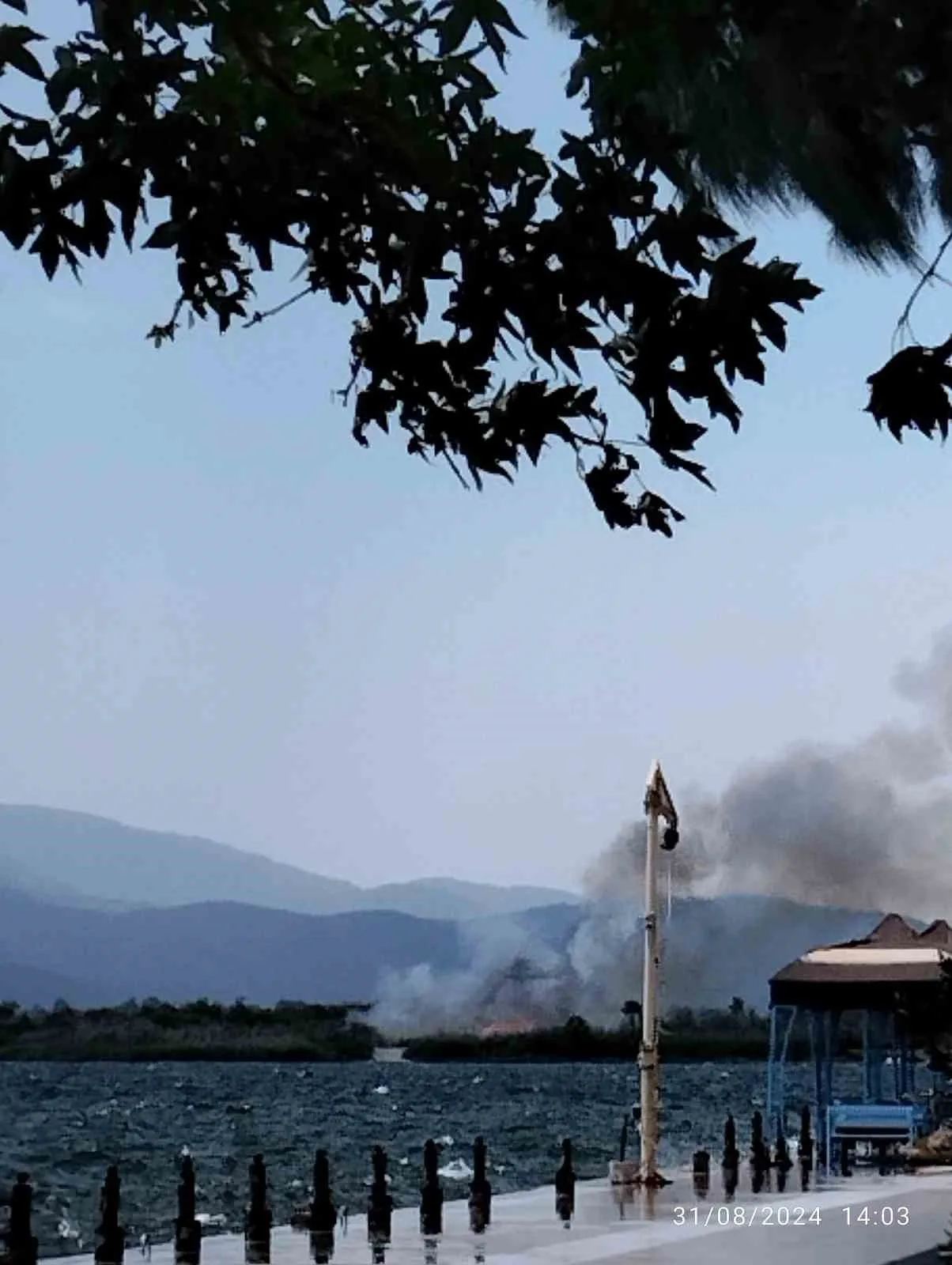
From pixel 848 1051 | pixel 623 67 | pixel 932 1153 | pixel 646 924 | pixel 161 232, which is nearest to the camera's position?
pixel 623 67

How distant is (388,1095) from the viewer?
170 m

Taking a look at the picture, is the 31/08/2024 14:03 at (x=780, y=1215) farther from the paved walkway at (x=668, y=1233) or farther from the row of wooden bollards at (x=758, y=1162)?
the row of wooden bollards at (x=758, y=1162)

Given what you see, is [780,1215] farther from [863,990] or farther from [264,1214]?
[863,990]

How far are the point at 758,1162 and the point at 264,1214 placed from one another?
11.3 meters

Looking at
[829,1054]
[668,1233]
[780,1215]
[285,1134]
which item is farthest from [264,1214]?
[285,1134]

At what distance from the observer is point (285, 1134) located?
10075 centimetres

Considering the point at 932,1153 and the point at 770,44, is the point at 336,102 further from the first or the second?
the point at 932,1153

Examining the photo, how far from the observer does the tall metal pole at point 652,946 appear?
82.9 ft

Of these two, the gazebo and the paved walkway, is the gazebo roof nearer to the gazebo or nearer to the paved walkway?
the gazebo

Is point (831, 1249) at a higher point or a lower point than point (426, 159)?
lower

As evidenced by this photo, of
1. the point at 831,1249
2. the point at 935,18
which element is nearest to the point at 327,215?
the point at 935,18

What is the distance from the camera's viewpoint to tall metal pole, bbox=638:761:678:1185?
2527 centimetres

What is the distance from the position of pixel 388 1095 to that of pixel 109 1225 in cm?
15237

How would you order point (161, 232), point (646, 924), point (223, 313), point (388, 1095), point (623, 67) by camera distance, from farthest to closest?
point (388, 1095), point (646, 924), point (223, 313), point (161, 232), point (623, 67)
